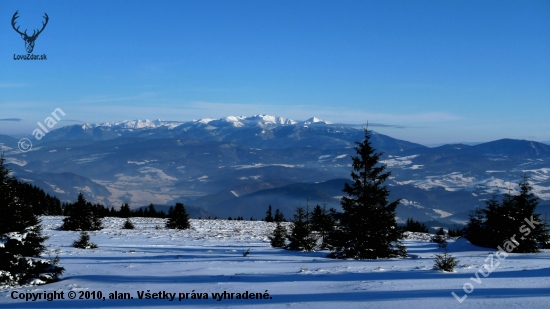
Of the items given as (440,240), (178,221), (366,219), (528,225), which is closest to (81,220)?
(178,221)

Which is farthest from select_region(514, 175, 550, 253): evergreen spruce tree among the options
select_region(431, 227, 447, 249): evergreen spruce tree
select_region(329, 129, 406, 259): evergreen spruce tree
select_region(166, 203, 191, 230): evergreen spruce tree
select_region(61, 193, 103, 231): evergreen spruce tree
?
select_region(61, 193, 103, 231): evergreen spruce tree

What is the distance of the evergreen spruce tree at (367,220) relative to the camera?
15992 mm

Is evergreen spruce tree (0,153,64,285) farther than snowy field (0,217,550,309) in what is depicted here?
Yes

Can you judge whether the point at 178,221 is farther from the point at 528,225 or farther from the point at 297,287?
the point at 297,287

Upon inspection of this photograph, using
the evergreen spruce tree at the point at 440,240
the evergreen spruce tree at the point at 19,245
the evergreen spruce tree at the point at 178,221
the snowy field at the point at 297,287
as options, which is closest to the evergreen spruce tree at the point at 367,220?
the snowy field at the point at 297,287

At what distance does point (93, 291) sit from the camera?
9219mm

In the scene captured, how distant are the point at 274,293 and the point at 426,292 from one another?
3.02 meters

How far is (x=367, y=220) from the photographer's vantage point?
52.6 ft

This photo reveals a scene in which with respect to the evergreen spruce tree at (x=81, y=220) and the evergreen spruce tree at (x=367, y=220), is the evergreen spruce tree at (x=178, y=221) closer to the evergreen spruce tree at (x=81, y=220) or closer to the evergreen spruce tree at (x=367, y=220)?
the evergreen spruce tree at (x=81, y=220)

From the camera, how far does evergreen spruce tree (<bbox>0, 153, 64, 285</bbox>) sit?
33.0 feet

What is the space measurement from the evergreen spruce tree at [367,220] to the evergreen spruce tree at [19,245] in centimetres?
1009

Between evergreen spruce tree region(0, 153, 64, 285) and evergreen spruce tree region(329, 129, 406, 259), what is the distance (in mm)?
10088

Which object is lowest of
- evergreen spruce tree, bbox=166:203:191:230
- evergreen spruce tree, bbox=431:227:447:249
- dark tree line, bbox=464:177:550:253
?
evergreen spruce tree, bbox=166:203:191:230

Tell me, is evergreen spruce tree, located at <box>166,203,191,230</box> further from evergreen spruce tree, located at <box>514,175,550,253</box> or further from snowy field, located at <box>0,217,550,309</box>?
evergreen spruce tree, located at <box>514,175,550,253</box>
